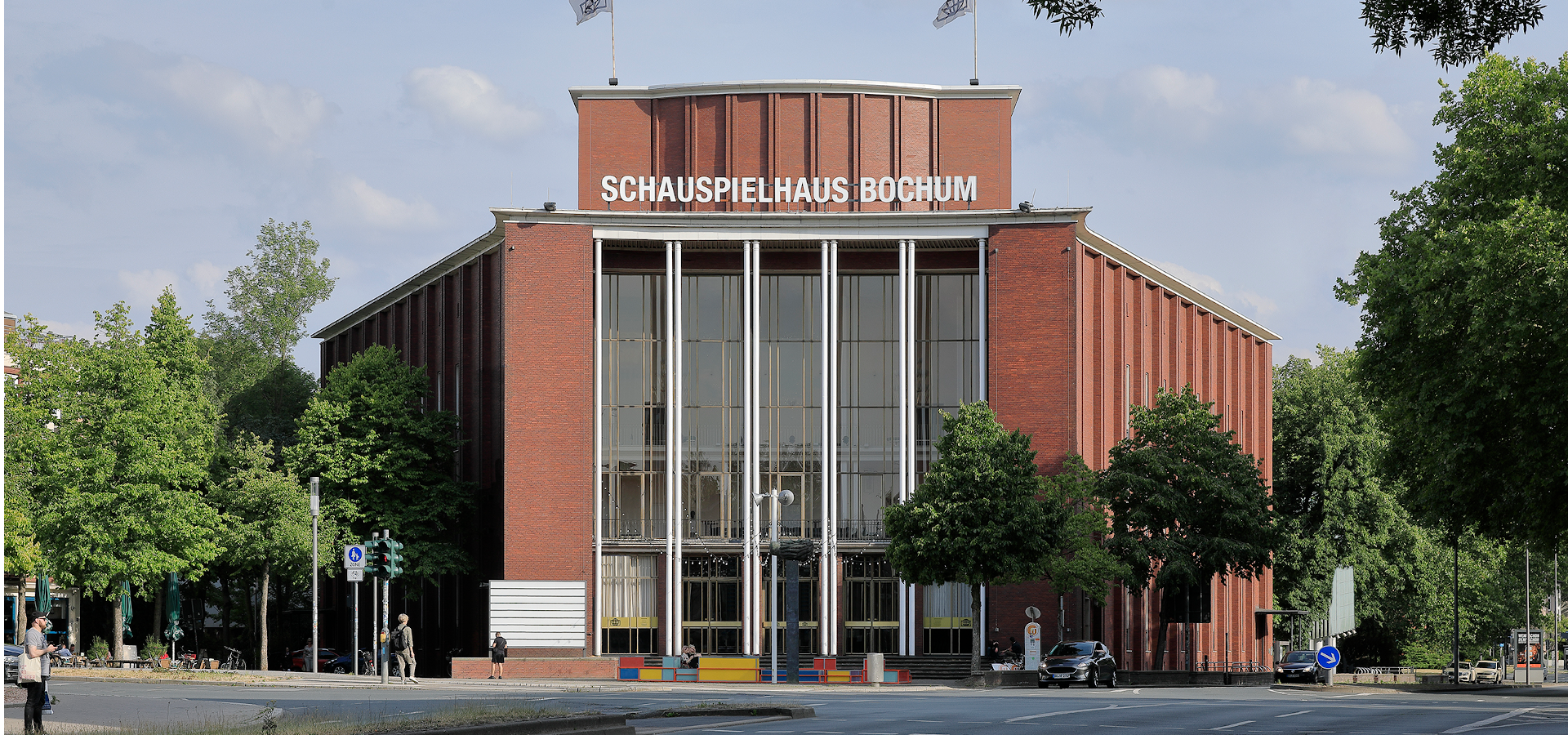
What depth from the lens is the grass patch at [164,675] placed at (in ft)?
121

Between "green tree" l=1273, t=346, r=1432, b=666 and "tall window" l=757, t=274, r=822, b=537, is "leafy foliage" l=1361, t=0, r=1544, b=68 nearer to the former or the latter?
"tall window" l=757, t=274, r=822, b=537

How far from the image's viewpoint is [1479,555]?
78.2 meters

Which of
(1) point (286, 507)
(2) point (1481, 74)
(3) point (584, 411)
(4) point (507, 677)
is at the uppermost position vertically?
(2) point (1481, 74)

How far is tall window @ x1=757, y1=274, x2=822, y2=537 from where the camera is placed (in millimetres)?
54438

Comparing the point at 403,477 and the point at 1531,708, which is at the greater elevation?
the point at 403,477

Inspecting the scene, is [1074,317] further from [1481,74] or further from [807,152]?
[1481,74]

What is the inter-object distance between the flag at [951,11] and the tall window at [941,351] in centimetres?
877

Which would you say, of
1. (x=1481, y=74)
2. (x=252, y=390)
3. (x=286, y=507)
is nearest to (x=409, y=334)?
(x=252, y=390)

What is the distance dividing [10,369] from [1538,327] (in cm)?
6893

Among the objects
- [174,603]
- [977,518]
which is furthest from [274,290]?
[977,518]

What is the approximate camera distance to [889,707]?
27.0m

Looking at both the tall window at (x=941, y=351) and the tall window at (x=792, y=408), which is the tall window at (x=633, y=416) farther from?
the tall window at (x=941, y=351)

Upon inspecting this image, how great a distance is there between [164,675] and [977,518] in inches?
873

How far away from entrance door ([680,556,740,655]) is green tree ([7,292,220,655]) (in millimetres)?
15628
